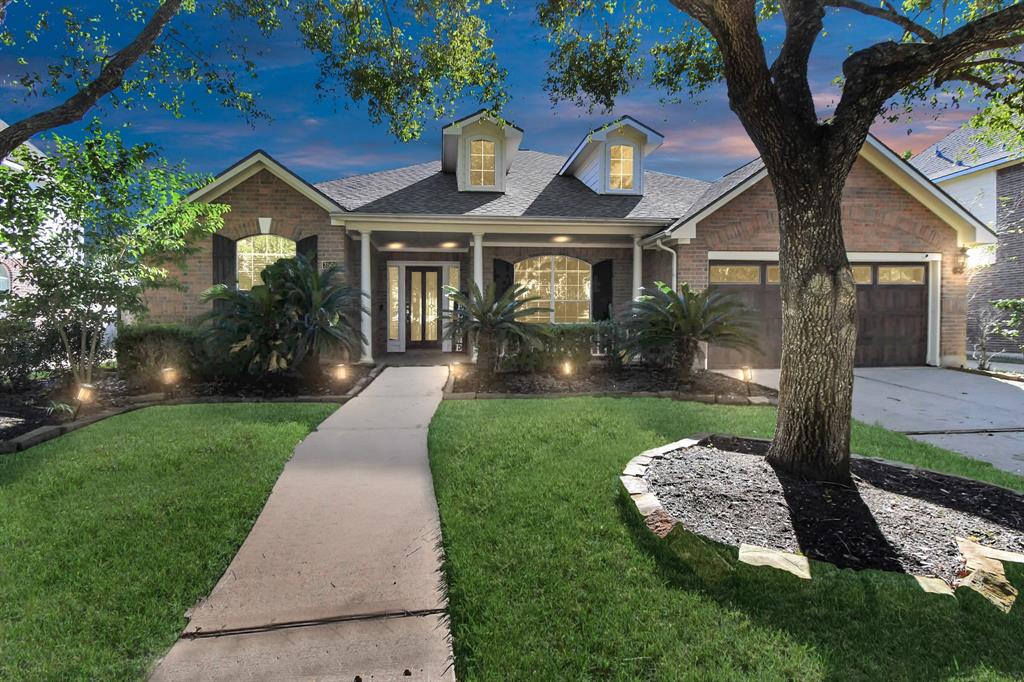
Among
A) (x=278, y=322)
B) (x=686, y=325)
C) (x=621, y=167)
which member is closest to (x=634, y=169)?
(x=621, y=167)

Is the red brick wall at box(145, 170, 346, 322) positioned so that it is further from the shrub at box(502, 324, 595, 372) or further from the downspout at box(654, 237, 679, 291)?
the downspout at box(654, 237, 679, 291)

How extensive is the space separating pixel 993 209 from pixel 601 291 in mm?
12250

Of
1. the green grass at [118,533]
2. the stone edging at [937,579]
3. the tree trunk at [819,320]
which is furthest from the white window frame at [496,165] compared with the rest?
the stone edging at [937,579]

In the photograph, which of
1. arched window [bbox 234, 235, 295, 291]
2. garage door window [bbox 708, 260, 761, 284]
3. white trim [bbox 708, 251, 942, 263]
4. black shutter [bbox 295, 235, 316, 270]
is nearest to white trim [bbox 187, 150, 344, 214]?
black shutter [bbox 295, 235, 316, 270]

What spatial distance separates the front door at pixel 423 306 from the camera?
1397cm

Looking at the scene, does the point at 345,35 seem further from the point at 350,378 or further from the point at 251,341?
the point at 350,378

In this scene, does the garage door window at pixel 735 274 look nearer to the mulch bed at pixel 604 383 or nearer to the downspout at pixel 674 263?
the downspout at pixel 674 263

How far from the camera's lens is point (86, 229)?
24.0 feet

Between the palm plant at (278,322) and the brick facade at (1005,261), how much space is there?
56.2 ft

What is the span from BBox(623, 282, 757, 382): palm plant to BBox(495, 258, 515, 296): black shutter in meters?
5.04

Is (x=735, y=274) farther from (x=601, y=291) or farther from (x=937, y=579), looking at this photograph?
(x=937, y=579)

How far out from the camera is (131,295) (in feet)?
24.7

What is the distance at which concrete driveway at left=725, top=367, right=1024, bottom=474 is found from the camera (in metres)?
5.68

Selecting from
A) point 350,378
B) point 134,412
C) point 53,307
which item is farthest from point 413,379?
point 53,307
